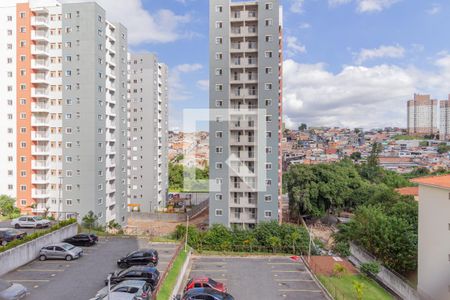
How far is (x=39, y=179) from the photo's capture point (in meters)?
36.2

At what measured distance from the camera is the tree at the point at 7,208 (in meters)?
33.4

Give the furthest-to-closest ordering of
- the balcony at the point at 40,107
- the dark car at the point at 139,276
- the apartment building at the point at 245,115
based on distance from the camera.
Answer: the balcony at the point at 40,107
the apartment building at the point at 245,115
the dark car at the point at 139,276

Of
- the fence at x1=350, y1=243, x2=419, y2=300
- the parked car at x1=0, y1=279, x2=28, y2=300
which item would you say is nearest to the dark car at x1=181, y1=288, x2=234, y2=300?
the parked car at x1=0, y1=279, x2=28, y2=300

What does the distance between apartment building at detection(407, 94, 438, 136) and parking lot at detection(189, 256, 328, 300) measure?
143 meters

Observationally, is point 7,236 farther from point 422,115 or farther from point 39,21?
point 422,115

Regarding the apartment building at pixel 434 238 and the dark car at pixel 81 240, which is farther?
the dark car at pixel 81 240

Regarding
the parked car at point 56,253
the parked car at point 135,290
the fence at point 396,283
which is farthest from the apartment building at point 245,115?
the parked car at point 135,290

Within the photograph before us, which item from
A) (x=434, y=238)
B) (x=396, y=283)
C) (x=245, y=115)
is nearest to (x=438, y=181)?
(x=434, y=238)

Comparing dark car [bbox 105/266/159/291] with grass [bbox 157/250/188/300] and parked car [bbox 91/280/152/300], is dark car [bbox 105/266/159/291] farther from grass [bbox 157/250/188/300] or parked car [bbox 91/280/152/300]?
parked car [bbox 91/280/152/300]

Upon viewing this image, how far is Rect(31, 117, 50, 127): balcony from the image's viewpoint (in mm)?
35828

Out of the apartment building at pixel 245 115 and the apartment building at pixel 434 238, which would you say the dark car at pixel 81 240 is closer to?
the apartment building at pixel 245 115

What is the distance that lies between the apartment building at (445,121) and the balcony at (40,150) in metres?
139

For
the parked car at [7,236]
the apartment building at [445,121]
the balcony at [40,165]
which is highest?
the apartment building at [445,121]

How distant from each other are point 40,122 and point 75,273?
24023 mm
